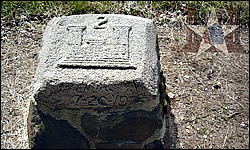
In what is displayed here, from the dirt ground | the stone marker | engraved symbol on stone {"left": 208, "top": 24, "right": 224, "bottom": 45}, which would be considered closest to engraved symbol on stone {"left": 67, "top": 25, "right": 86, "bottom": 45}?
the stone marker

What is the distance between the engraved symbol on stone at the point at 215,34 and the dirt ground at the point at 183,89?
215 mm

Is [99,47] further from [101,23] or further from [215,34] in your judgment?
[215,34]

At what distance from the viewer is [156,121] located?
8.06 ft

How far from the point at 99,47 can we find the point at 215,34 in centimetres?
Result: 189

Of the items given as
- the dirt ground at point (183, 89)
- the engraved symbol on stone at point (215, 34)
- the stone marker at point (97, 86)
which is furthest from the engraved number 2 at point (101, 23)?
the engraved symbol on stone at point (215, 34)

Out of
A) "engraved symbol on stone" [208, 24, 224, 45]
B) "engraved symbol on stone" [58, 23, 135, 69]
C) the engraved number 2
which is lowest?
"engraved symbol on stone" [208, 24, 224, 45]

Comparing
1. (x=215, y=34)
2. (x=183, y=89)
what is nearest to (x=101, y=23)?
(x=183, y=89)

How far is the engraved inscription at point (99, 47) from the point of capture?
235 centimetres

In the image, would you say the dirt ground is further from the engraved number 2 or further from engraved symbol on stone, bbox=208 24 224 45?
the engraved number 2

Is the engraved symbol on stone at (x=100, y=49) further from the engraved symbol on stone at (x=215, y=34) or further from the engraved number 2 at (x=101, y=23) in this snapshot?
the engraved symbol on stone at (x=215, y=34)

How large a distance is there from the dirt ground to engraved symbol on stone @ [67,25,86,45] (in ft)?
2.79

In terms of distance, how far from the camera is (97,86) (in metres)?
2.27

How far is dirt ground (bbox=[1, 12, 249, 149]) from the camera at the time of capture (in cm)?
289

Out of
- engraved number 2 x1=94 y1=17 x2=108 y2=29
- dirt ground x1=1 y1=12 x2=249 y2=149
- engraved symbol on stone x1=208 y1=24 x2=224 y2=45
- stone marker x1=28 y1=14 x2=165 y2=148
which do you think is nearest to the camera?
stone marker x1=28 y1=14 x2=165 y2=148
